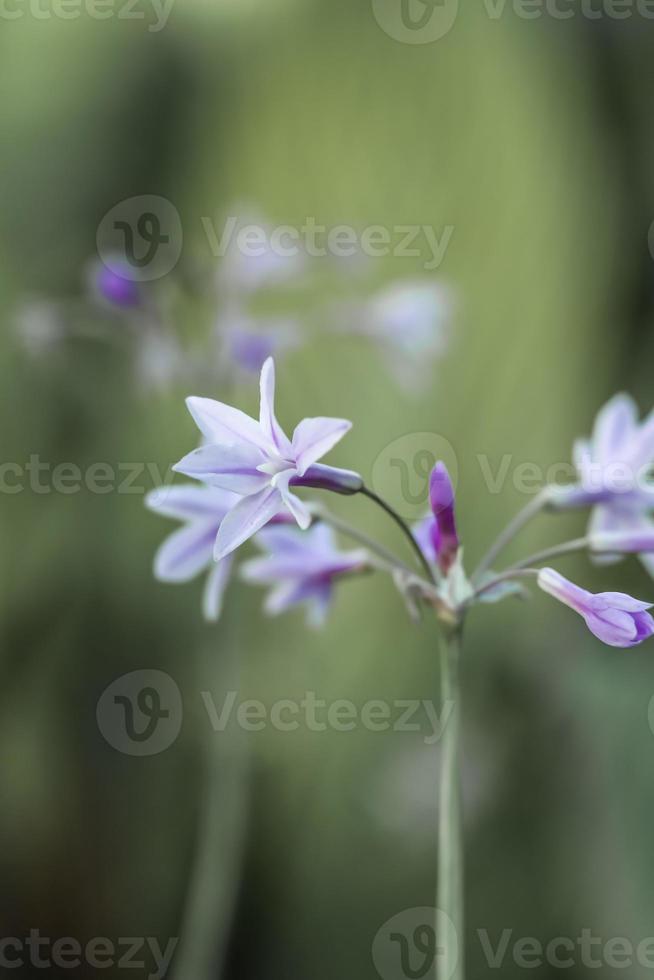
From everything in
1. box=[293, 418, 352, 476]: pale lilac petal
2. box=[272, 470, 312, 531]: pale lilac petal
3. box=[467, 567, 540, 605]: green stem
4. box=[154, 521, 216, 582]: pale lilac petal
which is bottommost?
box=[467, 567, 540, 605]: green stem

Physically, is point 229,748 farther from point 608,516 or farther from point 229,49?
point 229,49

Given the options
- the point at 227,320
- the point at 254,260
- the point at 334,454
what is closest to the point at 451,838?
A: the point at 227,320

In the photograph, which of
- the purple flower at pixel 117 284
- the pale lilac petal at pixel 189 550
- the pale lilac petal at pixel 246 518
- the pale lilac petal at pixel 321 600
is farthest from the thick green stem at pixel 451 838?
the purple flower at pixel 117 284

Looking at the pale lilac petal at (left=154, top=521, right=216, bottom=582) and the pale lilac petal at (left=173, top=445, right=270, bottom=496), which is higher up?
the pale lilac petal at (left=173, top=445, right=270, bottom=496)

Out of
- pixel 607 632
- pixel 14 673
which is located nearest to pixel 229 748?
pixel 14 673

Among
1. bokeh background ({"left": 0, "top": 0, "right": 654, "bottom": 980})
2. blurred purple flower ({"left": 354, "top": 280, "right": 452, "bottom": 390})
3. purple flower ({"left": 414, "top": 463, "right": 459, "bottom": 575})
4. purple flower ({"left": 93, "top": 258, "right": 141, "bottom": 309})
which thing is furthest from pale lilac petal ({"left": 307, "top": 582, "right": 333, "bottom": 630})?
blurred purple flower ({"left": 354, "top": 280, "right": 452, "bottom": 390})

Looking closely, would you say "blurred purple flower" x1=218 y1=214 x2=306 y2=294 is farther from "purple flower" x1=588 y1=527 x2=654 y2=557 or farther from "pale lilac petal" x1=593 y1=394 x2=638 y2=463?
"purple flower" x1=588 y1=527 x2=654 y2=557

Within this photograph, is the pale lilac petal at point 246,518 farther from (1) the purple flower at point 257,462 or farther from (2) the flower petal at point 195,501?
(2) the flower petal at point 195,501

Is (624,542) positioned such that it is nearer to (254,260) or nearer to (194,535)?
(194,535)
